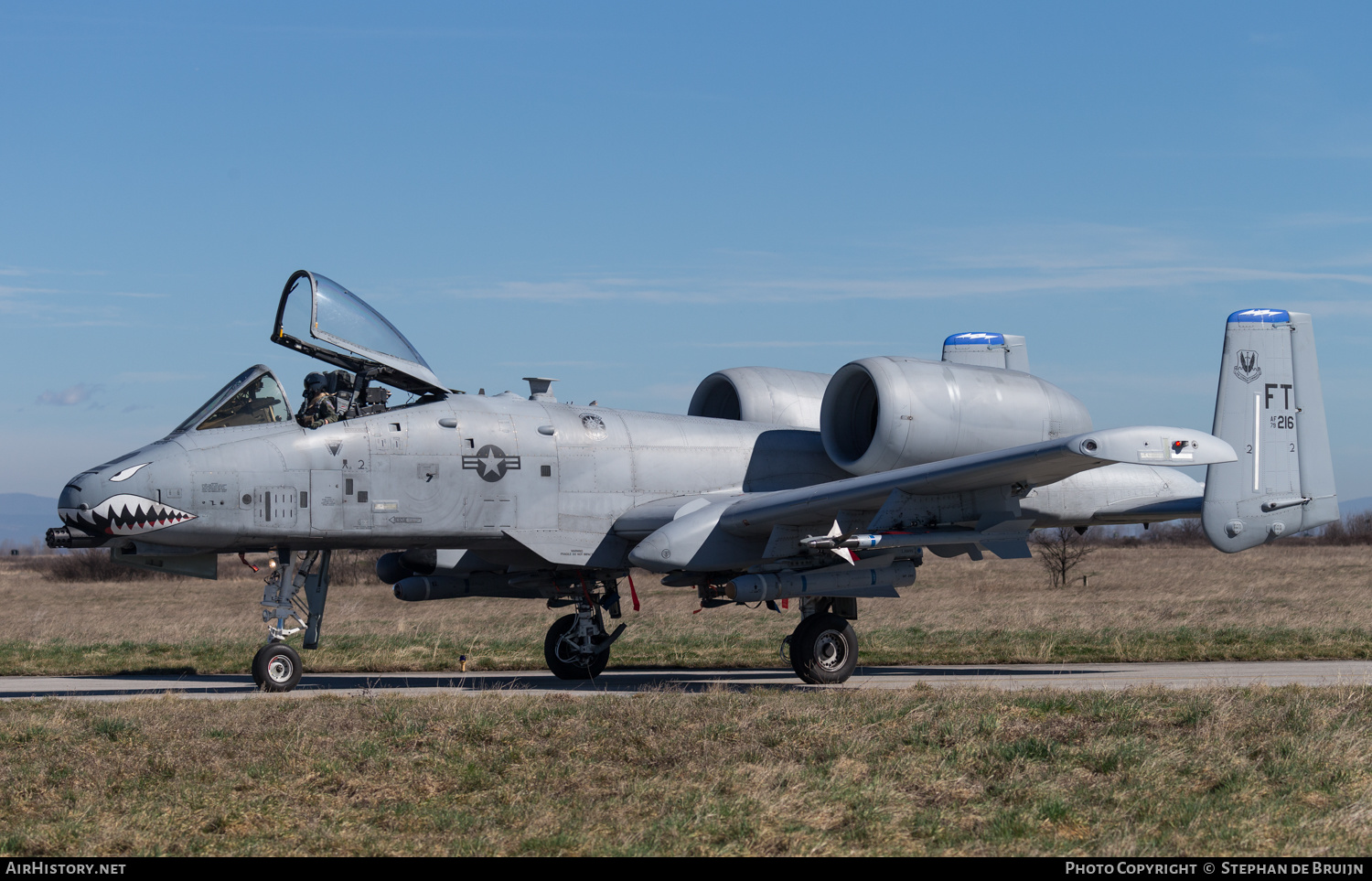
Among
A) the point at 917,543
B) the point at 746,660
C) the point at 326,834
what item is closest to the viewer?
the point at 326,834

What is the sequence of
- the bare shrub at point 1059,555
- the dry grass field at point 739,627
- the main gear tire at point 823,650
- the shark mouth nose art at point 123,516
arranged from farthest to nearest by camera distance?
the bare shrub at point 1059,555 < the dry grass field at point 739,627 < the main gear tire at point 823,650 < the shark mouth nose art at point 123,516

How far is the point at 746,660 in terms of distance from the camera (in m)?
19.4

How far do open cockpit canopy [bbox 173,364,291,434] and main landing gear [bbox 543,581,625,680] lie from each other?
452 centimetres

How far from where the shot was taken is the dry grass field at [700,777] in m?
6.94

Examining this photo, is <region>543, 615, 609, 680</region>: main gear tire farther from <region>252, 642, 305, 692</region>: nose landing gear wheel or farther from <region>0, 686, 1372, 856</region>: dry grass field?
<region>0, 686, 1372, 856</region>: dry grass field

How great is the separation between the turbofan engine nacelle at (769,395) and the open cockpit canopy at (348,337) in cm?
455

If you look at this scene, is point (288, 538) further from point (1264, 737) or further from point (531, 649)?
point (1264, 737)

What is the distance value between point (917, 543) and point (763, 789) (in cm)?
617

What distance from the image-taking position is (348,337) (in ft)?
47.1

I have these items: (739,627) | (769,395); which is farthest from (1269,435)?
(739,627)

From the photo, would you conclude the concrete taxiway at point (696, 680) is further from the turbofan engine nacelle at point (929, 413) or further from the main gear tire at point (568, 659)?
the turbofan engine nacelle at point (929, 413)

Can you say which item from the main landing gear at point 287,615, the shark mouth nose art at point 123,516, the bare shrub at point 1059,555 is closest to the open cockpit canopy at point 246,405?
the shark mouth nose art at point 123,516

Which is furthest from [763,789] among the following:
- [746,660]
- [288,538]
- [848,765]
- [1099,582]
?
[1099,582]

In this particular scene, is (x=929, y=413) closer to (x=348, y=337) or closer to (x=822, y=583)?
(x=822, y=583)
